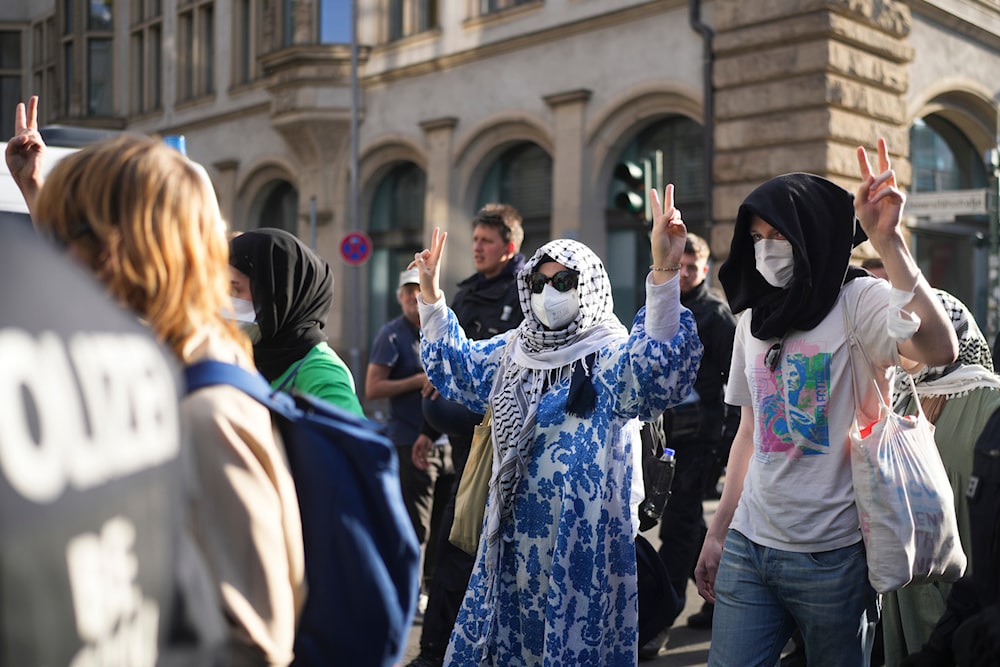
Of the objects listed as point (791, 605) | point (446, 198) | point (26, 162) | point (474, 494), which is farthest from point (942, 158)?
point (26, 162)

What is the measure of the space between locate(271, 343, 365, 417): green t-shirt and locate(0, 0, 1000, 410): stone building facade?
894 cm

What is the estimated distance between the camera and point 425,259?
12.8 ft

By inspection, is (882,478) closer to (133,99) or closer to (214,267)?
(214,267)

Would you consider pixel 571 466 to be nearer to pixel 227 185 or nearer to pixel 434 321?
pixel 434 321

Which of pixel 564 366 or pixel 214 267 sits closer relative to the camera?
pixel 214 267

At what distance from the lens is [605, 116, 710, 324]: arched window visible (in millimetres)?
14180

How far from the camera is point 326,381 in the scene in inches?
117

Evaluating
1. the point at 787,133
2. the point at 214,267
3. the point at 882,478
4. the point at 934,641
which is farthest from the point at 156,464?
the point at 787,133

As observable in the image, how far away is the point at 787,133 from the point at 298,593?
11.4m

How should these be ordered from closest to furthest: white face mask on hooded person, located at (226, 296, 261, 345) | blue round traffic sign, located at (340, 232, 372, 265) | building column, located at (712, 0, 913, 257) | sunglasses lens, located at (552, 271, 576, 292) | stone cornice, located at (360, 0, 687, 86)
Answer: white face mask on hooded person, located at (226, 296, 261, 345)
sunglasses lens, located at (552, 271, 576, 292)
building column, located at (712, 0, 913, 257)
stone cornice, located at (360, 0, 687, 86)
blue round traffic sign, located at (340, 232, 372, 265)

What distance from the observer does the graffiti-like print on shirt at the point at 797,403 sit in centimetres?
302

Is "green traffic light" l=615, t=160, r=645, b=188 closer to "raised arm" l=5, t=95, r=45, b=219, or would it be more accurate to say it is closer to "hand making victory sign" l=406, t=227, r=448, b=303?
"hand making victory sign" l=406, t=227, r=448, b=303

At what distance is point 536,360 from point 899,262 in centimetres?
140

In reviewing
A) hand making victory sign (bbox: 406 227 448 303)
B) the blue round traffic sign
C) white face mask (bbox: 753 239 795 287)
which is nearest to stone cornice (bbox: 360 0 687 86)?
the blue round traffic sign
